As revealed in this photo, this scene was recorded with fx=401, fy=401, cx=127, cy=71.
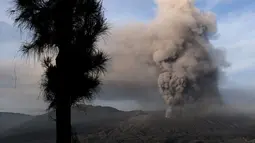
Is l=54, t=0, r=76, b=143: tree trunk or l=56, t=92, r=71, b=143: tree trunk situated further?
l=54, t=0, r=76, b=143: tree trunk

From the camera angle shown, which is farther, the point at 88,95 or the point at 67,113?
the point at 88,95

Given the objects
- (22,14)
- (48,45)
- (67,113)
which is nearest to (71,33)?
(48,45)

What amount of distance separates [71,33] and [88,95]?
195cm

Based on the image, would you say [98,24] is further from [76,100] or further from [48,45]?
[76,100]

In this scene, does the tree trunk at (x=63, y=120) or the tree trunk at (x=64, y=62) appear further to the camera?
the tree trunk at (x=64, y=62)

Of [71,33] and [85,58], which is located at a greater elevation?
[71,33]

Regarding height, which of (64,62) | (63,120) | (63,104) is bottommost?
(63,120)

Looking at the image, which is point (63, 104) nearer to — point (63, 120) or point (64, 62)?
point (63, 120)

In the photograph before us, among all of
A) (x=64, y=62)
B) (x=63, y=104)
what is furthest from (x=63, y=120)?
(x=64, y=62)

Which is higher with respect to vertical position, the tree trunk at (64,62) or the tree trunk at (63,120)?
the tree trunk at (64,62)

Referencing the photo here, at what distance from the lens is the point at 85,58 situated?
11.8m

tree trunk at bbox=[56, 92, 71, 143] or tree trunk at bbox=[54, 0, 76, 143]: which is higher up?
tree trunk at bbox=[54, 0, 76, 143]

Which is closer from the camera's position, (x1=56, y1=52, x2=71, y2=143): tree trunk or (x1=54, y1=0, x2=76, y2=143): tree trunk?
(x1=56, y1=52, x2=71, y2=143): tree trunk

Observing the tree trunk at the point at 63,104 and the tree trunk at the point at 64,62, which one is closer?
the tree trunk at the point at 63,104
